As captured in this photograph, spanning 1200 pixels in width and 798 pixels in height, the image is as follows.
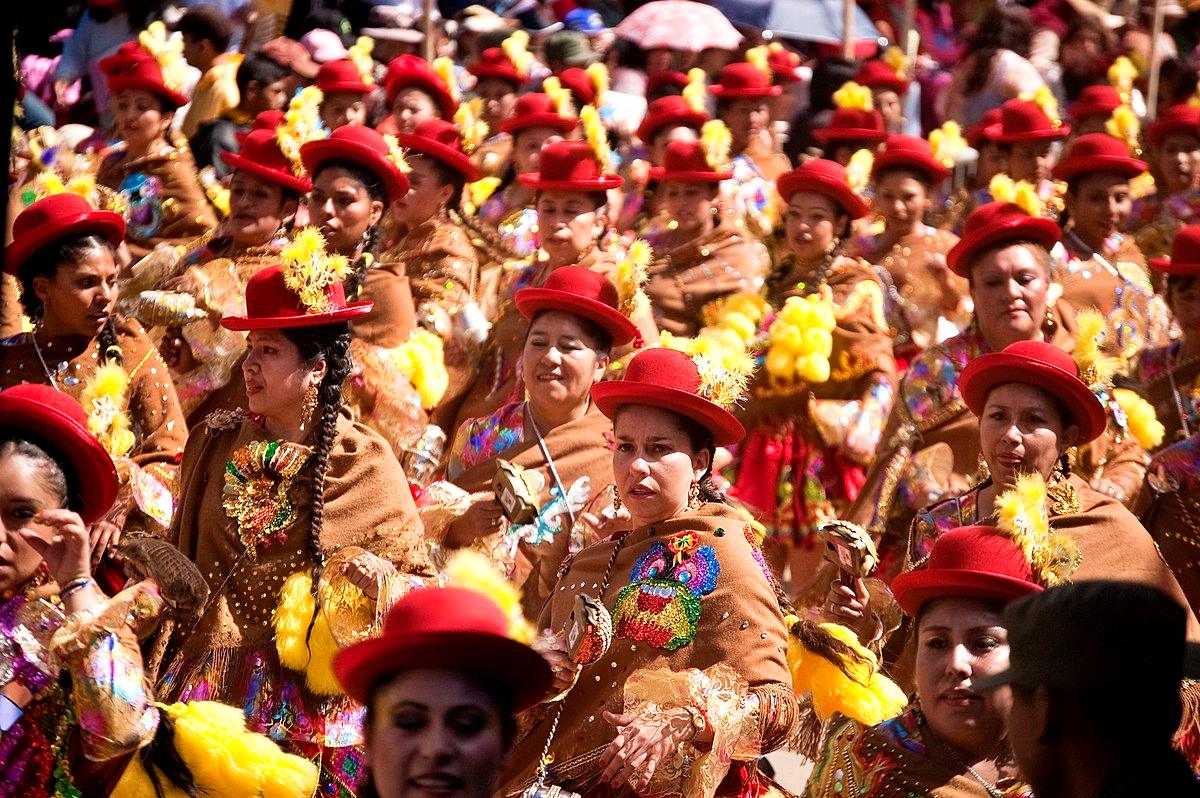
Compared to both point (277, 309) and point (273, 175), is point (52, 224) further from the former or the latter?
point (273, 175)

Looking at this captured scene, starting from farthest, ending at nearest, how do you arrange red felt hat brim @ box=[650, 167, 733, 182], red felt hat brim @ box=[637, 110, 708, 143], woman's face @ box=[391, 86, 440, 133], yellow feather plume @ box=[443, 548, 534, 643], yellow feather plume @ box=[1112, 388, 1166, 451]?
red felt hat brim @ box=[637, 110, 708, 143]
woman's face @ box=[391, 86, 440, 133]
red felt hat brim @ box=[650, 167, 733, 182]
yellow feather plume @ box=[1112, 388, 1166, 451]
yellow feather plume @ box=[443, 548, 534, 643]

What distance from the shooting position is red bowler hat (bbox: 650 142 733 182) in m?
11.7

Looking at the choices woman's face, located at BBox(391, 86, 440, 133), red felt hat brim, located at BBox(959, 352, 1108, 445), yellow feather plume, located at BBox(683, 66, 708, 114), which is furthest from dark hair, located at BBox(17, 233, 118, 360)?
yellow feather plume, located at BBox(683, 66, 708, 114)

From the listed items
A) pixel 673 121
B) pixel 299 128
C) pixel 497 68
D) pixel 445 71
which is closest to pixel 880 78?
pixel 673 121

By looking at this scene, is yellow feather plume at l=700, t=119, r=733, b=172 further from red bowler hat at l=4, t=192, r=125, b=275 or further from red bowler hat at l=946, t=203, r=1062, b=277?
red bowler hat at l=4, t=192, r=125, b=275

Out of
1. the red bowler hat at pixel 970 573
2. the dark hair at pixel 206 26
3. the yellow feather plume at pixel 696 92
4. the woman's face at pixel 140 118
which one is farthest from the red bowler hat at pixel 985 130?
the red bowler hat at pixel 970 573

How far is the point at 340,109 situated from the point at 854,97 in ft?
12.0

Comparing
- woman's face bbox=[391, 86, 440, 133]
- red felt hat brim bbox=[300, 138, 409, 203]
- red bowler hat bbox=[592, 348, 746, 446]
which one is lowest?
woman's face bbox=[391, 86, 440, 133]

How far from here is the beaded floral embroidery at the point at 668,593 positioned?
5.61 meters

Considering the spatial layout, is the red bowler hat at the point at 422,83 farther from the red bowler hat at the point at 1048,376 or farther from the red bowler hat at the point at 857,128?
the red bowler hat at the point at 1048,376

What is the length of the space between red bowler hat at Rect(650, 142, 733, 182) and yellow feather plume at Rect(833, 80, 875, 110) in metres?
2.62

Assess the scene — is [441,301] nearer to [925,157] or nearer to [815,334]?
[815,334]

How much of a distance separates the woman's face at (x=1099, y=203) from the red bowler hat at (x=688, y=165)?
2.07 metres

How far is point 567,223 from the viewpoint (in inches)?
392
